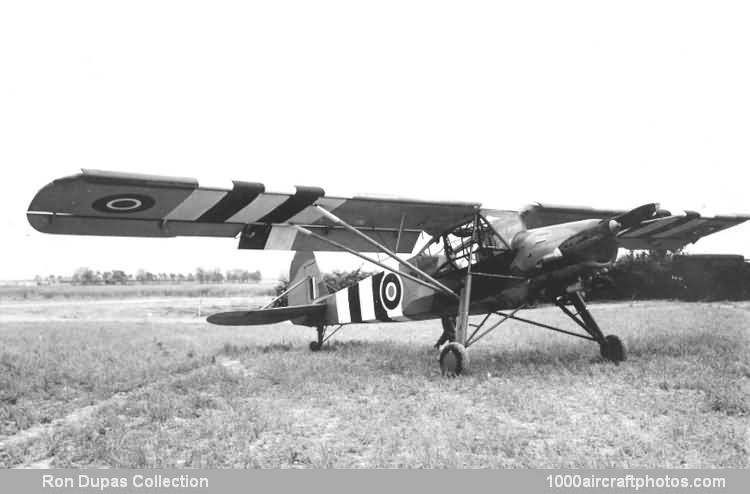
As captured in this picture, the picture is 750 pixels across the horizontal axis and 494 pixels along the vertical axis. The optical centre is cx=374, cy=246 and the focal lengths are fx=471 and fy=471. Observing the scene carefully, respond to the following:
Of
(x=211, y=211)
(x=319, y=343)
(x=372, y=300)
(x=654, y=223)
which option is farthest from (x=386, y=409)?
(x=654, y=223)

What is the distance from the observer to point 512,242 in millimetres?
6871

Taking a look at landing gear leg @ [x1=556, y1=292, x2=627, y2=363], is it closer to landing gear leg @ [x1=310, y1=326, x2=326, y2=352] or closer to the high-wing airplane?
the high-wing airplane

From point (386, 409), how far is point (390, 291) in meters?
3.76

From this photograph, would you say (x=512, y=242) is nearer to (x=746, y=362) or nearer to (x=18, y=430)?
(x=746, y=362)

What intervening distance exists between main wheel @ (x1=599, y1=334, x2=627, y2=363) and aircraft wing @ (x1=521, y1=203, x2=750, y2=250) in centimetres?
163

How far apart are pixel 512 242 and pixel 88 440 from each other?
558 centimetres

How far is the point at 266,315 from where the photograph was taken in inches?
347

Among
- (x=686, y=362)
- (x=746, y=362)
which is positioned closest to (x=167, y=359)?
(x=686, y=362)

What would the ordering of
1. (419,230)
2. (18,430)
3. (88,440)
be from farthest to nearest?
1. (419,230)
2. (18,430)
3. (88,440)

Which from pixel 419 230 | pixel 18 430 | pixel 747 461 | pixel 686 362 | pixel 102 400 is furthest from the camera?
pixel 419 230

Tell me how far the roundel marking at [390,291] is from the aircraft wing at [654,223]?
2.47 metres

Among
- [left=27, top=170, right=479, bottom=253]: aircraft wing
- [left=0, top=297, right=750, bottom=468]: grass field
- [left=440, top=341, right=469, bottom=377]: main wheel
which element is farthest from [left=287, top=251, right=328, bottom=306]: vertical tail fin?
[left=440, top=341, right=469, bottom=377]: main wheel

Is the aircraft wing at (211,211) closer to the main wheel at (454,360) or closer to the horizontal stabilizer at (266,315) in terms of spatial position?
the horizontal stabilizer at (266,315)

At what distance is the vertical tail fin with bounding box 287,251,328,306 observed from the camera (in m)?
10.9
